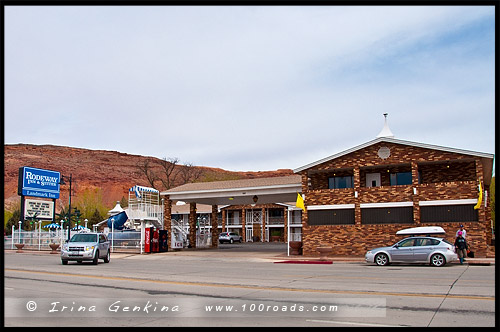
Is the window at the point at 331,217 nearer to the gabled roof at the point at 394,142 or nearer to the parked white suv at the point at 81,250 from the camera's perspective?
the gabled roof at the point at 394,142

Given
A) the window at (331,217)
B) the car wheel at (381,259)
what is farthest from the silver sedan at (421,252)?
the window at (331,217)

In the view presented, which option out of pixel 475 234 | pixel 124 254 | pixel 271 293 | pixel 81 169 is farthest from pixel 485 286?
pixel 81 169

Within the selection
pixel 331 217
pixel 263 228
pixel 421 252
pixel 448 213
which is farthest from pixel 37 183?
pixel 421 252

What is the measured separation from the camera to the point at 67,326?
8727 mm

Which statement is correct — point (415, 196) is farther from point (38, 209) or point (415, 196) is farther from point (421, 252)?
point (38, 209)

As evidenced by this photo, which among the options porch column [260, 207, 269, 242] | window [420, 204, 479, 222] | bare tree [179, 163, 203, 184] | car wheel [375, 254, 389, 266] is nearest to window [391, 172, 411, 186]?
window [420, 204, 479, 222]

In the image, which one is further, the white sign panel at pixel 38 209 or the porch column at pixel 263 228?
the porch column at pixel 263 228

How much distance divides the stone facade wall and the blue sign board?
2504 cm

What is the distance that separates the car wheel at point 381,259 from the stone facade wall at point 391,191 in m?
6.75

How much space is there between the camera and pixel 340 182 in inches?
1387

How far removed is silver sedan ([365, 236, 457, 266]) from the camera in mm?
22688

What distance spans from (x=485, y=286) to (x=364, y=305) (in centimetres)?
547

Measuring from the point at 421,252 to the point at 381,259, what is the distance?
1.94 metres

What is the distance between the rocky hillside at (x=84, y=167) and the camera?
5027 inches
